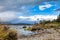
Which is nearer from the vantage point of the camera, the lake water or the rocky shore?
the lake water

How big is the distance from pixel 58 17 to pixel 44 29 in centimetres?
59

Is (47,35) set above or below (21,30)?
below

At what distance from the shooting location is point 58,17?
5086mm

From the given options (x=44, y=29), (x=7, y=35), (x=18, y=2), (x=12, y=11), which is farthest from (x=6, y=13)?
(x=44, y=29)

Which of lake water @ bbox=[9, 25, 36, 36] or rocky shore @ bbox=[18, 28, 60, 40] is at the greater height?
lake water @ bbox=[9, 25, 36, 36]

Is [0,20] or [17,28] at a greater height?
[0,20]

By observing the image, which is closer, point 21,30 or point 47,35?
point 21,30

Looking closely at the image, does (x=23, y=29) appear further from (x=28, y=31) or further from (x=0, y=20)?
(x=0, y=20)

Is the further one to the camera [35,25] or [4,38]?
[35,25]

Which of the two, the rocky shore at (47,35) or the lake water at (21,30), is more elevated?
the lake water at (21,30)

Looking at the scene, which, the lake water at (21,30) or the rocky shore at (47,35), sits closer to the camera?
the lake water at (21,30)

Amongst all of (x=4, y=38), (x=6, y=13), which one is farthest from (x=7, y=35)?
(x=6, y=13)

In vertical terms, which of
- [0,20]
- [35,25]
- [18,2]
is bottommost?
[35,25]

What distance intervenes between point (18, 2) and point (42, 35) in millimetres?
1305
